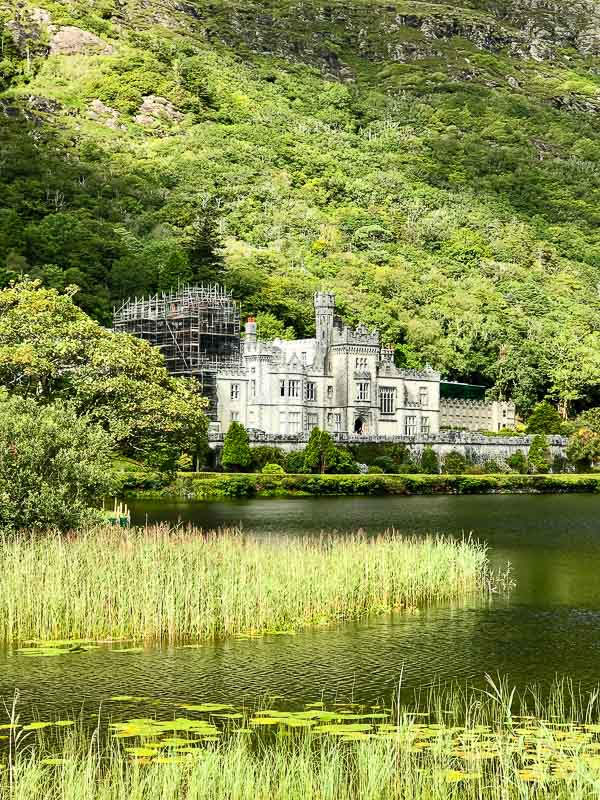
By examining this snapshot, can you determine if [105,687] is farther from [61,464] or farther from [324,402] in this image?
[324,402]

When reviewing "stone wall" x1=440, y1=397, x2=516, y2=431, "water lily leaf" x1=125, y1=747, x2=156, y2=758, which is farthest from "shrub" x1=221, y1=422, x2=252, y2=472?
"water lily leaf" x1=125, y1=747, x2=156, y2=758

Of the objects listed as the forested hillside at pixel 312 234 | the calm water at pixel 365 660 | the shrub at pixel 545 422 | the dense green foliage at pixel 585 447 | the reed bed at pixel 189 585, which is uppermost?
the forested hillside at pixel 312 234

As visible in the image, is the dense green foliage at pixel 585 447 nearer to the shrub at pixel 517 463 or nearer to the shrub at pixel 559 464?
the shrub at pixel 559 464

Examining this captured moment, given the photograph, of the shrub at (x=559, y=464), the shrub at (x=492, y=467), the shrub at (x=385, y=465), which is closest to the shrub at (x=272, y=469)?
the shrub at (x=385, y=465)

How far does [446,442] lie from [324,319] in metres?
15.0

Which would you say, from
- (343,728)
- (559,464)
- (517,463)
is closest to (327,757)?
(343,728)

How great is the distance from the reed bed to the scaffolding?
230 ft

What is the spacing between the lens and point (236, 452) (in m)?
81.4

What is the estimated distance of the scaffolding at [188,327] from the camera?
101m

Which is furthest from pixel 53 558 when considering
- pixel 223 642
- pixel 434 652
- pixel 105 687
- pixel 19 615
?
pixel 434 652

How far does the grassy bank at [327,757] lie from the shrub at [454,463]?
7329 centimetres

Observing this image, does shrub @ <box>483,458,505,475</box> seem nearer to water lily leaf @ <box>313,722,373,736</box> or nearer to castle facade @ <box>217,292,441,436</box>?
castle facade @ <box>217,292,441,436</box>

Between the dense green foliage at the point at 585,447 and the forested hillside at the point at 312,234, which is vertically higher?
the forested hillside at the point at 312,234

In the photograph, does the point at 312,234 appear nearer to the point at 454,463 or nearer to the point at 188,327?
the point at 188,327
